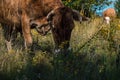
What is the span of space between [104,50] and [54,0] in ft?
8.36

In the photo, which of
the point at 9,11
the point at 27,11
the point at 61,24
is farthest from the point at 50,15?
the point at 9,11

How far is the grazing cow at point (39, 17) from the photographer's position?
910 centimetres

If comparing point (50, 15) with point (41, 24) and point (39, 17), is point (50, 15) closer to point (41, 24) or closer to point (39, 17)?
point (41, 24)

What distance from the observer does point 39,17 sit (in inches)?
394

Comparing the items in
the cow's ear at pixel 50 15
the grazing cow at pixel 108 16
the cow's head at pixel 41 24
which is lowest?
the grazing cow at pixel 108 16

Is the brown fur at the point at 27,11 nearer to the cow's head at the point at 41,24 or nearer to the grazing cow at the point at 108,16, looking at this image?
the cow's head at the point at 41,24

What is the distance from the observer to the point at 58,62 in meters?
7.25

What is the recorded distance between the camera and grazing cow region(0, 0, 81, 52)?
29.9ft

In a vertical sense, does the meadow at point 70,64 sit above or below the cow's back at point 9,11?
below

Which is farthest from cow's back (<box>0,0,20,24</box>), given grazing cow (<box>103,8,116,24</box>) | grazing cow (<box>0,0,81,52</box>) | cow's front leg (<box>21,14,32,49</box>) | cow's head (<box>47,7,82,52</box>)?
grazing cow (<box>103,8,116,24</box>)

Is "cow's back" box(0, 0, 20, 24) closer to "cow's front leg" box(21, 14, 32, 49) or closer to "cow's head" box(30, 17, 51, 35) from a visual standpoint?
"cow's front leg" box(21, 14, 32, 49)

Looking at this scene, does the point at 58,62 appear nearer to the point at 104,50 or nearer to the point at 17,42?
the point at 104,50

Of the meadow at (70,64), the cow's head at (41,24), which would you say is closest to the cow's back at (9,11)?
the cow's head at (41,24)

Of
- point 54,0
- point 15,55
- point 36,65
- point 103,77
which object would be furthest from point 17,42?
point 103,77
